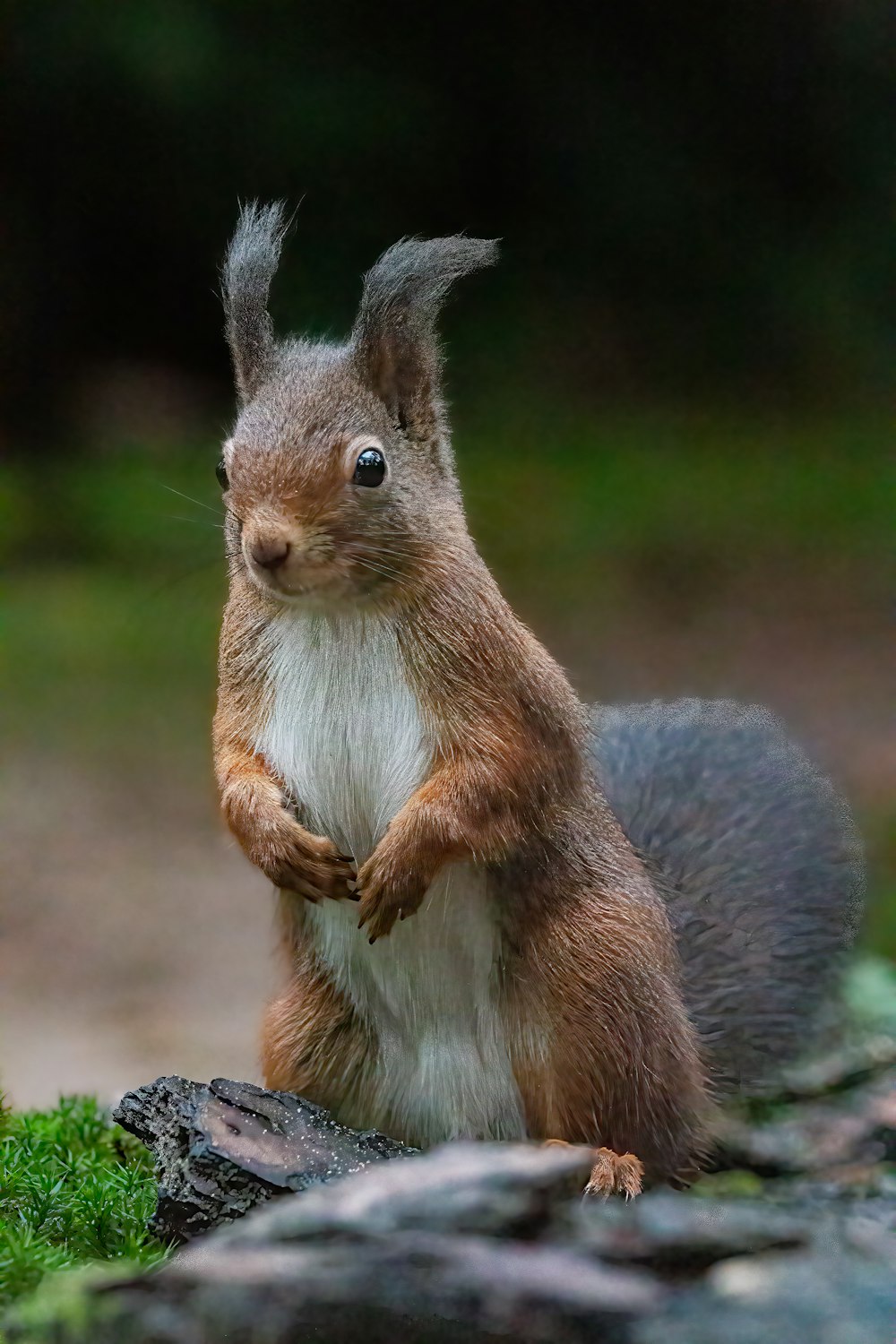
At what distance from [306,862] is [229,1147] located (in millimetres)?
234

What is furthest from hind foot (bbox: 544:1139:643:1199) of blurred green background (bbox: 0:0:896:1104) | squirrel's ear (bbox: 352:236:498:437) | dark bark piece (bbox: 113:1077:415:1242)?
blurred green background (bbox: 0:0:896:1104)

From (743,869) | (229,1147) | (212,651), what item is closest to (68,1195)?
(229,1147)

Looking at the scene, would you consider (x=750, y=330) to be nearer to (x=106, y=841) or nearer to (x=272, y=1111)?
(x=106, y=841)

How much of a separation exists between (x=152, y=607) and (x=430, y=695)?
1.10 m

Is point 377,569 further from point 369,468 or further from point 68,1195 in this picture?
point 68,1195

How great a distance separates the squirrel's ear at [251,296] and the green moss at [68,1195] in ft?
2.41

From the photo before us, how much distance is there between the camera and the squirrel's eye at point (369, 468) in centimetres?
124

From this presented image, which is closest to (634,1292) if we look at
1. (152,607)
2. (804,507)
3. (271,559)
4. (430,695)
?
(430,695)

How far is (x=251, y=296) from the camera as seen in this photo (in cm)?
132

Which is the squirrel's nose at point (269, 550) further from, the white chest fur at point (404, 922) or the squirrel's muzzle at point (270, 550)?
the white chest fur at point (404, 922)

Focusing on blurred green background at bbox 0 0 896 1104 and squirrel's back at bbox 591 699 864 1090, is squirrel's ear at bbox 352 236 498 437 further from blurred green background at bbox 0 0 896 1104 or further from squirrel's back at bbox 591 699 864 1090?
blurred green background at bbox 0 0 896 1104

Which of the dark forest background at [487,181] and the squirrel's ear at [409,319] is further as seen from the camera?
the dark forest background at [487,181]

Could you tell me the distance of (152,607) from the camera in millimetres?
2293

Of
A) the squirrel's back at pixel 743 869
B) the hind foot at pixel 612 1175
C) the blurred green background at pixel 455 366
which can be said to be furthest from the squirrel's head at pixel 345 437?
the blurred green background at pixel 455 366
